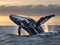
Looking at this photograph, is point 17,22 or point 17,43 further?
point 17,22

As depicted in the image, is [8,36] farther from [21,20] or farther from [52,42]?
[52,42]

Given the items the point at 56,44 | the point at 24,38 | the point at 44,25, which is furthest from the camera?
the point at 44,25

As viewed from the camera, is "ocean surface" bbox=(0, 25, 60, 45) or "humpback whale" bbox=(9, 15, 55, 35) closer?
"ocean surface" bbox=(0, 25, 60, 45)

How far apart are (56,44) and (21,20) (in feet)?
19.8

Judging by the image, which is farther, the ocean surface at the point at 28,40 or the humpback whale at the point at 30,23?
the humpback whale at the point at 30,23

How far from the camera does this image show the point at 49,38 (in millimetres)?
53219

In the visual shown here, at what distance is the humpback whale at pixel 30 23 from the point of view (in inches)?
2085

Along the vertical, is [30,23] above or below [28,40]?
above

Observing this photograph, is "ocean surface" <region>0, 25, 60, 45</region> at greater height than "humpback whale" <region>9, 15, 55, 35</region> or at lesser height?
lesser

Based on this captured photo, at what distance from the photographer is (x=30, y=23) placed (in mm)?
52969

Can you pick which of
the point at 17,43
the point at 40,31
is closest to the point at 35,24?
the point at 40,31

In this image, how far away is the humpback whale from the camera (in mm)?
52969

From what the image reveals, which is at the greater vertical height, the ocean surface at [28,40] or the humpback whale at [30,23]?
the humpback whale at [30,23]

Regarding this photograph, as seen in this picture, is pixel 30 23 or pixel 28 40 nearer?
pixel 28 40
